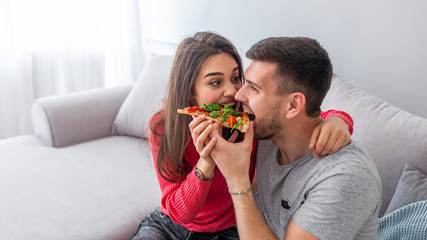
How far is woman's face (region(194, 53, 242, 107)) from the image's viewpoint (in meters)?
1.51

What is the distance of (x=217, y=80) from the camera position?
1.52 metres

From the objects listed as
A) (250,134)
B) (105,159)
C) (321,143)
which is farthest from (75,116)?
(321,143)

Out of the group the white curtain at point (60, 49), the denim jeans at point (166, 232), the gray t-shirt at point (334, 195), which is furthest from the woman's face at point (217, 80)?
Answer: the white curtain at point (60, 49)

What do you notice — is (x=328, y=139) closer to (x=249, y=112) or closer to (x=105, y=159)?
(x=249, y=112)

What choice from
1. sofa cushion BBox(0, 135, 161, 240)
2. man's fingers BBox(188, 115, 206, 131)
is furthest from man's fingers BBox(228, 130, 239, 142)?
sofa cushion BBox(0, 135, 161, 240)

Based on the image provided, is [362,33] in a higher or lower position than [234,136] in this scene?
higher

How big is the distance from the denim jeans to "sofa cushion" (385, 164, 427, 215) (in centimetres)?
60

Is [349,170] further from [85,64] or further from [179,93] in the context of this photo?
[85,64]

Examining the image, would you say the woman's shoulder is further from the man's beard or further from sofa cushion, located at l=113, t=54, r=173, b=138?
sofa cushion, located at l=113, t=54, r=173, b=138

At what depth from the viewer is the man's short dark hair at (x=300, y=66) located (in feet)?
4.14

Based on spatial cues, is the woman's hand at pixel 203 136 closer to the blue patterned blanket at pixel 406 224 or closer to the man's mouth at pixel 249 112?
the man's mouth at pixel 249 112

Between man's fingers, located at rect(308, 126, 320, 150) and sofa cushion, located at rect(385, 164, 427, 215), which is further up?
man's fingers, located at rect(308, 126, 320, 150)

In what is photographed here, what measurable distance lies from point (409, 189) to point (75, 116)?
196cm

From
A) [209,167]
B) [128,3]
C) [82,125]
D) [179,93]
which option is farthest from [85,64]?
[209,167]
